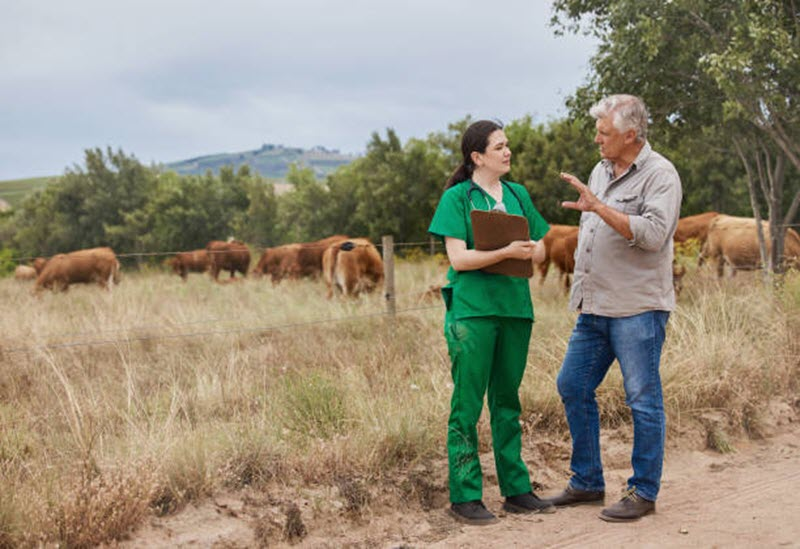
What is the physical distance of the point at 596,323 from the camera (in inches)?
172

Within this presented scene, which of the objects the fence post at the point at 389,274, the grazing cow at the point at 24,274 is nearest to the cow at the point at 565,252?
the fence post at the point at 389,274

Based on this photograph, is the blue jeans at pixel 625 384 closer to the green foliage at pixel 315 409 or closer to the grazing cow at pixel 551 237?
the green foliage at pixel 315 409

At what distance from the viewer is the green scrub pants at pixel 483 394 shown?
4.26m

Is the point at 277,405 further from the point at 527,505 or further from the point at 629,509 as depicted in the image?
the point at 629,509

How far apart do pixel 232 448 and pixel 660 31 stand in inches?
343

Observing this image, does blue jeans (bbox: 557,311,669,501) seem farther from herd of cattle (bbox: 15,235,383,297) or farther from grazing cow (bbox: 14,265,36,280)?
grazing cow (bbox: 14,265,36,280)

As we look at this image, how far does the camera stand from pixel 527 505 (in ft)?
15.0

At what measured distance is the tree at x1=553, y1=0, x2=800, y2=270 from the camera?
34.6 feet

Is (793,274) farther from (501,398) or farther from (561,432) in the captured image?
(501,398)

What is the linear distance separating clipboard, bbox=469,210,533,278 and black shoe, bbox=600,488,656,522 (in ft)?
4.42

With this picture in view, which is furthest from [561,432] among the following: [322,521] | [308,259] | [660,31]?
[308,259]

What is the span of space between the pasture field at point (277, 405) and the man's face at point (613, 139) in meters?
2.12

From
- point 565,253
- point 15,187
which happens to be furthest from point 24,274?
point 15,187

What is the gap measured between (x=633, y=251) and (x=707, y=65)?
8.43 m
